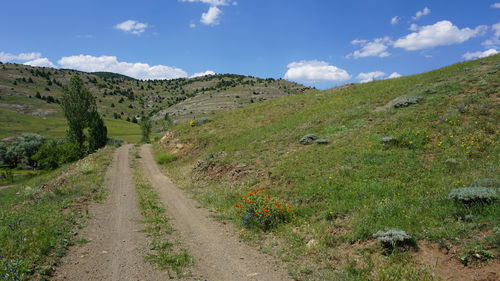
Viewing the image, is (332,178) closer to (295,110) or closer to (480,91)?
(480,91)

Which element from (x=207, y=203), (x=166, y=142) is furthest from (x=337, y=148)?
(x=166, y=142)

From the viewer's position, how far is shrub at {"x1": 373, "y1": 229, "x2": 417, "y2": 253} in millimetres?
7508

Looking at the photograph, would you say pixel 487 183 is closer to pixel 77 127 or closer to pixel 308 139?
pixel 308 139

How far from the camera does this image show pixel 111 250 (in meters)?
9.04

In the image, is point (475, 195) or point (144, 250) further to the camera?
point (144, 250)

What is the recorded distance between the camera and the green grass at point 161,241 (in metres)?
8.06

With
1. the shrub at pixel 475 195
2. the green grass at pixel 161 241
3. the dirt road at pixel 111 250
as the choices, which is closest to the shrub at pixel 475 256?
the shrub at pixel 475 195

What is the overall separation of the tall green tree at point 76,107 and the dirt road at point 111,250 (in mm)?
48136

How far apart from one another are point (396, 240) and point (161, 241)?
25.3 ft

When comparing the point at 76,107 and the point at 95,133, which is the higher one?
the point at 76,107

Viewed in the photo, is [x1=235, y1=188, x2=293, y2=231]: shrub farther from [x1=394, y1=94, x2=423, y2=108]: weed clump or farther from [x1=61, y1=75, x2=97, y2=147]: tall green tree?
[x1=61, y1=75, x2=97, y2=147]: tall green tree

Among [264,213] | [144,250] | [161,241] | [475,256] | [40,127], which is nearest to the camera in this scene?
[475,256]

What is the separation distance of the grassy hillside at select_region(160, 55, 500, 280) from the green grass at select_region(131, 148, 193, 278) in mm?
2651

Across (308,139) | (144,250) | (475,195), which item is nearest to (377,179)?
(475,195)
